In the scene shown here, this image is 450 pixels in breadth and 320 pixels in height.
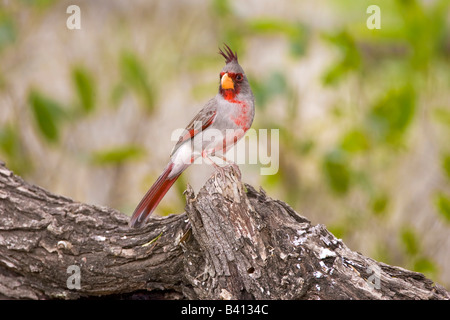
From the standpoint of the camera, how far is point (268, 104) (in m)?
4.27

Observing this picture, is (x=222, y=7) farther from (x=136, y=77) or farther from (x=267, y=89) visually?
(x=136, y=77)

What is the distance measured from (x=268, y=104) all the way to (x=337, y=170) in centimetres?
76

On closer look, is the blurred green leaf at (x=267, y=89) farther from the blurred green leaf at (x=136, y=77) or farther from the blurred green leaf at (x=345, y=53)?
the blurred green leaf at (x=136, y=77)

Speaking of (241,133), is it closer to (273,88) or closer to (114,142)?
(273,88)

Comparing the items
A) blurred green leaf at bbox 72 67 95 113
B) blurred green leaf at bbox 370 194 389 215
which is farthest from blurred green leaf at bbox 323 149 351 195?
blurred green leaf at bbox 72 67 95 113

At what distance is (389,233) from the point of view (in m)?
4.48

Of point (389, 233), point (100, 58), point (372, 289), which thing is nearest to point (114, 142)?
point (100, 58)

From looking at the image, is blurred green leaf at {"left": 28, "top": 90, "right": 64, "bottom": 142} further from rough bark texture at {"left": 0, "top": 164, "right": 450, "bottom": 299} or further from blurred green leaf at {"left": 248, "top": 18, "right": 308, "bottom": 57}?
blurred green leaf at {"left": 248, "top": 18, "right": 308, "bottom": 57}

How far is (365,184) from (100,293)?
75.7 inches

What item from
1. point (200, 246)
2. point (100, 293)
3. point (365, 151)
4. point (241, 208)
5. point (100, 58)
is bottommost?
point (100, 293)

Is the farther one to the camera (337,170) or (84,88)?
(84,88)

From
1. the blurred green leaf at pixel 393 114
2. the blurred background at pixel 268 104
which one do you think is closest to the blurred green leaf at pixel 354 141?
the blurred background at pixel 268 104

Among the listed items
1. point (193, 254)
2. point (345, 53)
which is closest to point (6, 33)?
point (345, 53)

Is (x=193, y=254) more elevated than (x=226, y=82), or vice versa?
(x=226, y=82)
